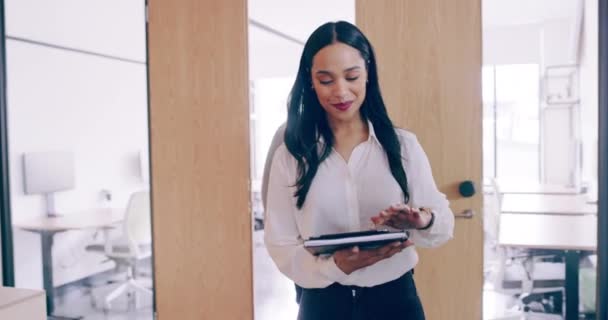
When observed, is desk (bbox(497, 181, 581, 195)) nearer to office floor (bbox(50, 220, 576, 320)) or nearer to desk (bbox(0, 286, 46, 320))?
office floor (bbox(50, 220, 576, 320))

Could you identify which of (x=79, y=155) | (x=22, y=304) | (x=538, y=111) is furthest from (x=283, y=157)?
(x=538, y=111)

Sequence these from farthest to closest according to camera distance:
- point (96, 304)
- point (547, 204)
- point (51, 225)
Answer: point (547, 204)
point (96, 304)
point (51, 225)

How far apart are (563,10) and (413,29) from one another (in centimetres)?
472

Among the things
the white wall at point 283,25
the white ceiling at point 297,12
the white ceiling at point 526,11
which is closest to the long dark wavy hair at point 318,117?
the white wall at point 283,25

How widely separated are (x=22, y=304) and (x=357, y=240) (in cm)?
115

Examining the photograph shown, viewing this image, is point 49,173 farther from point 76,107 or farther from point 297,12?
point 297,12

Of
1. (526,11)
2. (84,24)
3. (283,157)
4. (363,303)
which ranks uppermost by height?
(526,11)

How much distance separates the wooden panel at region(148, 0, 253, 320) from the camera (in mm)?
2822

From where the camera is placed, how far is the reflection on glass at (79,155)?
422 centimetres

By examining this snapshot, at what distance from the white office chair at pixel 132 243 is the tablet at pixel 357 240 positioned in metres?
3.06

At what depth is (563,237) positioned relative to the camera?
10.5 ft

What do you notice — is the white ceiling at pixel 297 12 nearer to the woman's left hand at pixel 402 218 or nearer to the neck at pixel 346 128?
the neck at pixel 346 128

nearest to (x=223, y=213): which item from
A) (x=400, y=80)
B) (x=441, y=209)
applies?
(x=400, y=80)

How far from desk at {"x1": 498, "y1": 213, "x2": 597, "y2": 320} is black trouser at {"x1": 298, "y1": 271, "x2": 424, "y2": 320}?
1849mm
